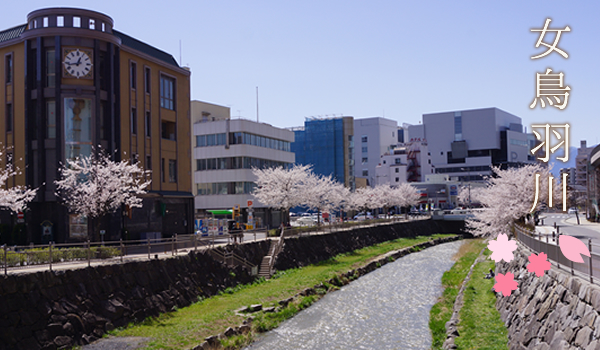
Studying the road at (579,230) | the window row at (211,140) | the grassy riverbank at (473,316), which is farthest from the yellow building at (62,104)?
the window row at (211,140)

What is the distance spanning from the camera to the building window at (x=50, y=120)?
3975cm

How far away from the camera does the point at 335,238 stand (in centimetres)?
6172

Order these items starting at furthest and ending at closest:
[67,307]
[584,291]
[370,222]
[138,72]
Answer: [370,222]
[138,72]
[67,307]
[584,291]

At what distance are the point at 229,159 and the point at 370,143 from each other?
118 metres

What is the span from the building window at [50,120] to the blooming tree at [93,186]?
9.16 feet

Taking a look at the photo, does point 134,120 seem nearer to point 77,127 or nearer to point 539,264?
point 77,127

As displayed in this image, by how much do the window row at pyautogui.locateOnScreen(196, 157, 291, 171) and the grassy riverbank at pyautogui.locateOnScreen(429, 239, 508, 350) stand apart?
4305 cm

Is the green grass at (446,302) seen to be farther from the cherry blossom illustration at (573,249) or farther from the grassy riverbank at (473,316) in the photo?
the cherry blossom illustration at (573,249)

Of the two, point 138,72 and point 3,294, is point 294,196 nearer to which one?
point 138,72

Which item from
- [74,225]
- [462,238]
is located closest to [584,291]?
[74,225]

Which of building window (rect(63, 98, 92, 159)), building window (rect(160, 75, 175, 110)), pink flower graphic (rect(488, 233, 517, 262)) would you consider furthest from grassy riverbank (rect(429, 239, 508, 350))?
building window (rect(160, 75, 175, 110))

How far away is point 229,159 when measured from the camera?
81250 millimetres

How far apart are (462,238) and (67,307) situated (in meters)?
80.7

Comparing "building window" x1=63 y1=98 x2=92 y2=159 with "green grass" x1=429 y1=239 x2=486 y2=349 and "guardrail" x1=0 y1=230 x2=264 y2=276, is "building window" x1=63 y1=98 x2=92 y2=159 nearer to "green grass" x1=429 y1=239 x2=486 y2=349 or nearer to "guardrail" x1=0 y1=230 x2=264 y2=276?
"guardrail" x1=0 y1=230 x2=264 y2=276
